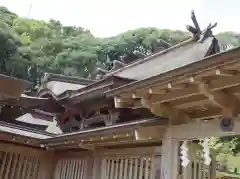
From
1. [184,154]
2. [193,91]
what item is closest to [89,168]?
[184,154]

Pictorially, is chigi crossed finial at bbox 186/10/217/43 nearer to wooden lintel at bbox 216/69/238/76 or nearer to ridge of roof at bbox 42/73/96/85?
wooden lintel at bbox 216/69/238/76

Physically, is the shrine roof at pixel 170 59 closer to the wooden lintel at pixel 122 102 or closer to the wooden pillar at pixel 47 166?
the wooden lintel at pixel 122 102

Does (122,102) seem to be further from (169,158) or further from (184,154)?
(184,154)

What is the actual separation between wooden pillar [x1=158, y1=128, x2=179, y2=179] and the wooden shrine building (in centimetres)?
1

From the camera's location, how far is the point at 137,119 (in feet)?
21.2

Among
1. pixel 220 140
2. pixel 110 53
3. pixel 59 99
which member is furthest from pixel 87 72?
pixel 59 99

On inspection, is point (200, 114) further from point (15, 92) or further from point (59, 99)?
point (59, 99)

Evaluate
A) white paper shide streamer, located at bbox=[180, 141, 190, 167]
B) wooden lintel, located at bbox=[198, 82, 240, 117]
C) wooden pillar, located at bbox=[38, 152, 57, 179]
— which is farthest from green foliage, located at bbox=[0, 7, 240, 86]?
wooden lintel, located at bbox=[198, 82, 240, 117]

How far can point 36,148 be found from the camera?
8.68 metres

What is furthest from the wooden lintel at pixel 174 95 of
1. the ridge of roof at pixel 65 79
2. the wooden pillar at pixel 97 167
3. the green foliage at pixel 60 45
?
the green foliage at pixel 60 45

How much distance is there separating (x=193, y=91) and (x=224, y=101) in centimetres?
41

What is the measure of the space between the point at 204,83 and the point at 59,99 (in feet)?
19.1

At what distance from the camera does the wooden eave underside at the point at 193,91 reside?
10.9ft

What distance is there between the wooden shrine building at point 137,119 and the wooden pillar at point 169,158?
1 cm
